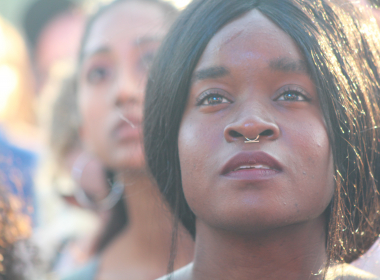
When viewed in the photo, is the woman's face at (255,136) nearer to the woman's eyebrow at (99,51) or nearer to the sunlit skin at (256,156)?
the sunlit skin at (256,156)

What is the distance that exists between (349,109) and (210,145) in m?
0.47

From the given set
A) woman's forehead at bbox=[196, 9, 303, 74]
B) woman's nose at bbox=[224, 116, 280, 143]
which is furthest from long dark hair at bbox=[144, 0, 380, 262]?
woman's nose at bbox=[224, 116, 280, 143]

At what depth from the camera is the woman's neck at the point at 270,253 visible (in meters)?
1.67

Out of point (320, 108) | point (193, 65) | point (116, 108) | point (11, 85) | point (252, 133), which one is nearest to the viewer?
point (252, 133)

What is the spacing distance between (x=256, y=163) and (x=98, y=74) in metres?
1.61

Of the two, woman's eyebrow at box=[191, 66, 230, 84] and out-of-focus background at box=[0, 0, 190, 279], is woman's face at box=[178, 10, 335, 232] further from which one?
out-of-focus background at box=[0, 0, 190, 279]

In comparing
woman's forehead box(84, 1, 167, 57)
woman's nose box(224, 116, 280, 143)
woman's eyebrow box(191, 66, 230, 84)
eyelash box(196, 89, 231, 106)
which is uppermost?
woman's forehead box(84, 1, 167, 57)

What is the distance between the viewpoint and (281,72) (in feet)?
5.36

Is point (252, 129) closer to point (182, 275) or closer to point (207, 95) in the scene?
point (207, 95)

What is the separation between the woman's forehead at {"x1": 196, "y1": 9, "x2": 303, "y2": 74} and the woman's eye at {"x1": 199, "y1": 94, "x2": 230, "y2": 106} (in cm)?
11

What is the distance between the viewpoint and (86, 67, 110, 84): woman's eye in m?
2.91

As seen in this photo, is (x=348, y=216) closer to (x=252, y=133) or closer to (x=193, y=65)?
(x=252, y=133)

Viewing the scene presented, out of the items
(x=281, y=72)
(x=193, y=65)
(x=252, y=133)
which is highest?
(x=193, y=65)

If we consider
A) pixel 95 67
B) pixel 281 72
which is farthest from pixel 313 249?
pixel 95 67
